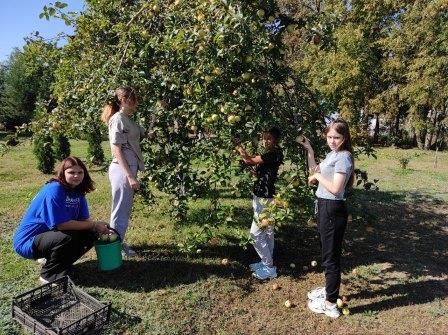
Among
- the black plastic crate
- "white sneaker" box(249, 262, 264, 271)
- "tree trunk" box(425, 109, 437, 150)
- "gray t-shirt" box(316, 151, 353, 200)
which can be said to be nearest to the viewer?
the black plastic crate

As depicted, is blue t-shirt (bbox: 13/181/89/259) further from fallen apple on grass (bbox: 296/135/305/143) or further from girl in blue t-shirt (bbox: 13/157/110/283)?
fallen apple on grass (bbox: 296/135/305/143)

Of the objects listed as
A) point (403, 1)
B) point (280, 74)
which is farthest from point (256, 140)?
point (403, 1)

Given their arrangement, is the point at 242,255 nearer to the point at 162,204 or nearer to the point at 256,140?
the point at 256,140

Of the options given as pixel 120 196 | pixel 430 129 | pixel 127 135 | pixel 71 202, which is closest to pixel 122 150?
pixel 127 135

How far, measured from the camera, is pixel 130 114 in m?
4.19

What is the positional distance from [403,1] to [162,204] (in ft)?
59.4

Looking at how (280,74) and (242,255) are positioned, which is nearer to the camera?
(280,74)

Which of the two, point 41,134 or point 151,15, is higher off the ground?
point 151,15

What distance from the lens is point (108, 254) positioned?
12.9 feet

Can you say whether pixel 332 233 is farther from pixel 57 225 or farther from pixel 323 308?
pixel 57 225

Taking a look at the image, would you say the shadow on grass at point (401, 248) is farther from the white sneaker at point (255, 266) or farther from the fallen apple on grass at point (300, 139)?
the fallen apple on grass at point (300, 139)

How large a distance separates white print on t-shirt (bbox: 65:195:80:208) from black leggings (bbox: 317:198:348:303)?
2223 mm

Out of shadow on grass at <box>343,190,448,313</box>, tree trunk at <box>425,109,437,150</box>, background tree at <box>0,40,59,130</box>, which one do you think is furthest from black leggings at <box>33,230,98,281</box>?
background tree at <box>0,40,59,130</box>

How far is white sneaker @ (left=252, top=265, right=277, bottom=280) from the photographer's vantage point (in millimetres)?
4330
